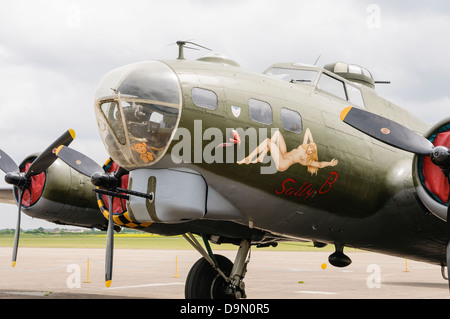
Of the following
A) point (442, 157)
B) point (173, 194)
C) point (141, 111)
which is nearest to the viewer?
point (442, 157)

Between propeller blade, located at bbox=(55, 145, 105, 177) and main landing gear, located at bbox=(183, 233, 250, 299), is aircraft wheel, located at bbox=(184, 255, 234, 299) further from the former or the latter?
propeller blade, located at bbox=(55, 145, 105, 177)

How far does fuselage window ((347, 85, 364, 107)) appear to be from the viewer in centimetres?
967

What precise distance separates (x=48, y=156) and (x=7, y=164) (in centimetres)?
161

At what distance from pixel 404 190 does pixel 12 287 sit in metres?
12.4

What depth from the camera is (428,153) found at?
694 cm

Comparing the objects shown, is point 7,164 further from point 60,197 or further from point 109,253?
point 109,253

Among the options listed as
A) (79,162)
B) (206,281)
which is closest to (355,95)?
(206,281)

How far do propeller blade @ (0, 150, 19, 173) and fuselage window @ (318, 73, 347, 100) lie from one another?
6683 millimetres

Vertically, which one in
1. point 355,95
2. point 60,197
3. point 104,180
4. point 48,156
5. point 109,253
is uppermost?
point 355,95

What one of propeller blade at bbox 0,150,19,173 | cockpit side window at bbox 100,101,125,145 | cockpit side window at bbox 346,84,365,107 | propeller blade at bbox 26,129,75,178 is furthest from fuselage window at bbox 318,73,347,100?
propeller blade at bbox 0,150,19,173

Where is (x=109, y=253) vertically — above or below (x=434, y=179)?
below

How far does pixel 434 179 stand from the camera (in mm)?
7195

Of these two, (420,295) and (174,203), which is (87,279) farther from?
(174,203)

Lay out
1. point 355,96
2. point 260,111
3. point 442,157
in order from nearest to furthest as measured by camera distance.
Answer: point 442,157 → point 260,111 → point 355,96
